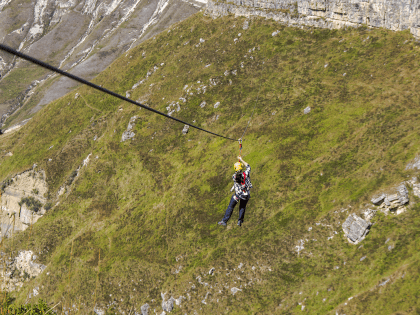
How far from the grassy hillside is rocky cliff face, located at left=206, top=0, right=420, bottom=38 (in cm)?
255

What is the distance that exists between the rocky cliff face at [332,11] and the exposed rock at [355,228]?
3941 centimetres

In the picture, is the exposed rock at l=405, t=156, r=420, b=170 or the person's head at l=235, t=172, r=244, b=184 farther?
the exposed rock at l=405, t=156, r=420, b=170

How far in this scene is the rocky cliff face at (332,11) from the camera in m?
55.3

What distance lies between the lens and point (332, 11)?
6775 cm

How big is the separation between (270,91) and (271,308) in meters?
46.1

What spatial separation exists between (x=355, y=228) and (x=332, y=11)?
53667mm

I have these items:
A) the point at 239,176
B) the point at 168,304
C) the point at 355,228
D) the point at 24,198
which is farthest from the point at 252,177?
the point at 24,198

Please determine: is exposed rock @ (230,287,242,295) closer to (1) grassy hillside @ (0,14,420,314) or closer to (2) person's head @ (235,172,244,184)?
(1) grassy hillside @ (0,14,420,314)

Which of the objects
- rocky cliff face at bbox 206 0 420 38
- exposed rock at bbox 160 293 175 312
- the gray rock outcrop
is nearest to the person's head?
the gray rock outcrop

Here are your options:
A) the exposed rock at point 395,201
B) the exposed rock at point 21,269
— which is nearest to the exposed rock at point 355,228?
the exposed rock at point 395,201

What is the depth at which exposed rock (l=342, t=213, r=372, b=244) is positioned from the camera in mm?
38750

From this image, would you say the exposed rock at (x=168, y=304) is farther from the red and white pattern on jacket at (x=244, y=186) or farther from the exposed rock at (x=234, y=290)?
the red and white pattern on jacket at (x=244, y=186)

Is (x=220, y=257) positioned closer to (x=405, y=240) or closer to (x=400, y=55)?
(x=405, y=240)

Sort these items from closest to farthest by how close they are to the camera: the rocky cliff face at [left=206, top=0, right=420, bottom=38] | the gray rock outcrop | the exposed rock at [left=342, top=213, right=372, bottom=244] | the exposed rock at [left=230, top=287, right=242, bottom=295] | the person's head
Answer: the person's head
the gray rock outcrop
the exposed rock at [left=342, top=213, right=372, bottom=244]
the exposed rock at [left=230, top=287, right=242, bottom=295]
the rocky cliff face at [left=206, top=0, right=420, bottom=38]
